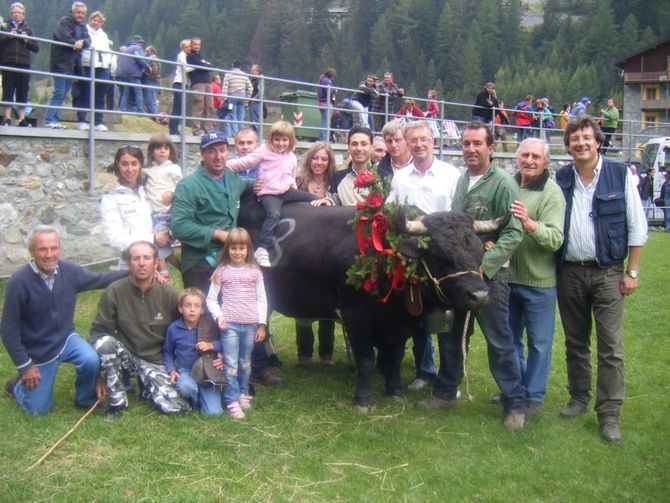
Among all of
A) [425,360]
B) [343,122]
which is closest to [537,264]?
[425,360]

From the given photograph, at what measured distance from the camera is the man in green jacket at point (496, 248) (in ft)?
19.2

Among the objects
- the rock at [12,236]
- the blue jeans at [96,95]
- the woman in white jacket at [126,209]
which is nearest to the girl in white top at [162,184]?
the woman in white jacket at [126,209]

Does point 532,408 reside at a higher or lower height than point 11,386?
lower

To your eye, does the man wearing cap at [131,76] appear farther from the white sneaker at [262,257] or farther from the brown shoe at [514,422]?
the brown shoe at [514,422]

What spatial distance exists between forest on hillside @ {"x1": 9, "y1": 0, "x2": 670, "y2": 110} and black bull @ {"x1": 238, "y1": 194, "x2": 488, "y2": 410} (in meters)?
77.2

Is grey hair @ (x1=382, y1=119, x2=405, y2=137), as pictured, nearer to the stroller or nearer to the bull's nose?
the bull's nose

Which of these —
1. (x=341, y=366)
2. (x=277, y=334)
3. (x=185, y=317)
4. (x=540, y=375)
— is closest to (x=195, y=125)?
(x=277, y=334)

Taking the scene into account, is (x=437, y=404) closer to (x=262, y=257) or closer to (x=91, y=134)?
(x=262, y=257)

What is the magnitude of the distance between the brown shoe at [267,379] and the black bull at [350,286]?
0.62m

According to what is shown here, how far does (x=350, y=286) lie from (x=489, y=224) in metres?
1.35

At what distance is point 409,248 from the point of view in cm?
592

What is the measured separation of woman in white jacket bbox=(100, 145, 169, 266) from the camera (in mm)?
6789

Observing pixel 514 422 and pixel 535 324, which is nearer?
pixel 514 422

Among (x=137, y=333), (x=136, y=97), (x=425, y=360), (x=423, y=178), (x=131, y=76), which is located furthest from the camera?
(x=136, y=97)
